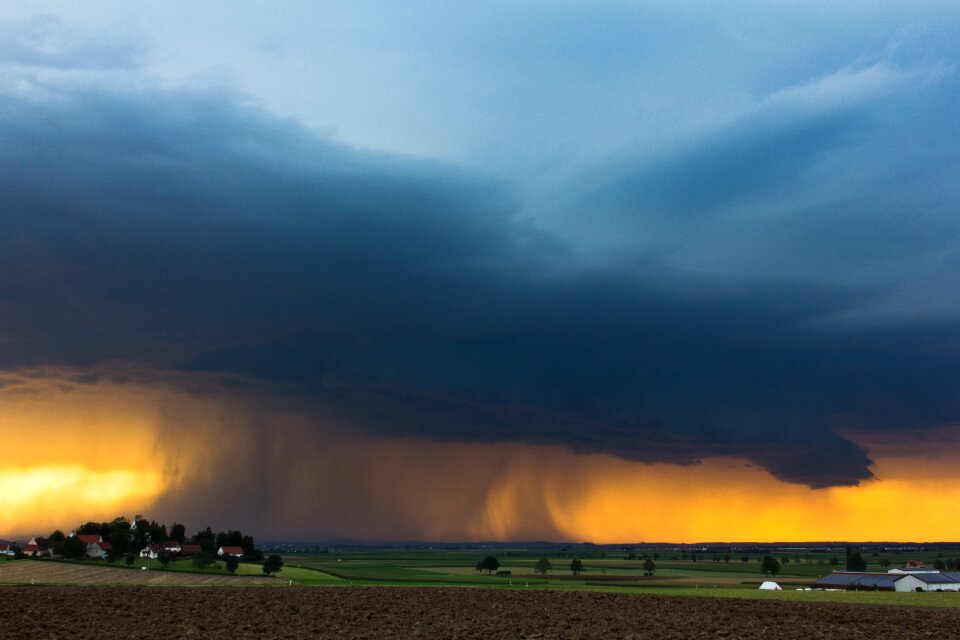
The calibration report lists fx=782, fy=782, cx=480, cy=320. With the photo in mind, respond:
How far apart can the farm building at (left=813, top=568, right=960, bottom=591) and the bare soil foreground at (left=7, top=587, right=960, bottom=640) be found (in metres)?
90.2

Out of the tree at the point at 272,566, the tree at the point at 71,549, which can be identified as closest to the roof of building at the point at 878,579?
the tree at the point at 272,566

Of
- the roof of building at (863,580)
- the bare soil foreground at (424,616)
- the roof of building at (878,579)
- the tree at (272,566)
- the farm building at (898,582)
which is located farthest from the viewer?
the tree at (272,566)

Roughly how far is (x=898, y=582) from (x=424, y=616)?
120803 mm

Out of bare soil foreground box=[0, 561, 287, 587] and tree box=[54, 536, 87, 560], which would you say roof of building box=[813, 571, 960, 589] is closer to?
bare soil foreground box=[0, 561, 287, 587]

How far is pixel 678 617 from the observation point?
179ft

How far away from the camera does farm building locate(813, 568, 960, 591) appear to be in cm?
14025

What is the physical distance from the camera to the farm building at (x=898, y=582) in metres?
140

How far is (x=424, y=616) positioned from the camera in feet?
174

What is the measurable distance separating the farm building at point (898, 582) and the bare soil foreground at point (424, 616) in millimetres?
90178

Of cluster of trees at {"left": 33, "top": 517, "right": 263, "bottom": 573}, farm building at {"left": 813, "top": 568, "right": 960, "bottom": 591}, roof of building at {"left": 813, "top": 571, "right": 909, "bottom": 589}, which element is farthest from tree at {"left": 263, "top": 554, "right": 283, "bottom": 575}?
roof of building at {"left": 813, "top": 571, "right": 909, "bottom": 589}

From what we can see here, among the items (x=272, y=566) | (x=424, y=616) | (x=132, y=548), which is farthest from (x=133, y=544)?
(x=424, y=616)

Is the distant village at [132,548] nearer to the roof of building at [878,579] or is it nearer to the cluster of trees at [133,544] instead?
the cluster of trees at [133,544]

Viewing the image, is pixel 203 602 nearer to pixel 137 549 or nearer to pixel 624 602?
pixel 624 602

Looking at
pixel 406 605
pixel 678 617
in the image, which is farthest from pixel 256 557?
pixel 678 617
